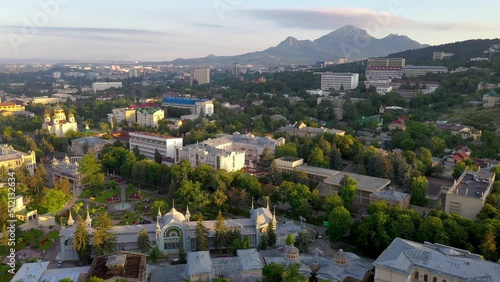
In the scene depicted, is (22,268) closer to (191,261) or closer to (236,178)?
(191,261)

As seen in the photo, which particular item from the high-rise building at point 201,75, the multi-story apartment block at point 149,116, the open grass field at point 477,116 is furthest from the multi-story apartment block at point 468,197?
the high-rise building at point 201,75

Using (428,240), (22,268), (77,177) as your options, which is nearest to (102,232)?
(22,268)

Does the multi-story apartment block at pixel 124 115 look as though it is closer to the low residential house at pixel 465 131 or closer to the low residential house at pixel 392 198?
the low residential house at pixel 465 131

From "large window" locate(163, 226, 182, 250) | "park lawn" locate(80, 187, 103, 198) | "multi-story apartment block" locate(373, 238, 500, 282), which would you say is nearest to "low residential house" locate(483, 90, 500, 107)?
"multi-story apartment block" locate(373, 238, 500, 282)

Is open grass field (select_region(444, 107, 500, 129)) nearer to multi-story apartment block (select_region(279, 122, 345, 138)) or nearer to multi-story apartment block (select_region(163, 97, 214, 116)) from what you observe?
multi-story apartment block (select_region(279, 122, 345, 138))

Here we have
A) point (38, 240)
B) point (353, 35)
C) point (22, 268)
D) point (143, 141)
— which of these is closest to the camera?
point (22, 268)

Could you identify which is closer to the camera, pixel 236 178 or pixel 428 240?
pixel 428 240

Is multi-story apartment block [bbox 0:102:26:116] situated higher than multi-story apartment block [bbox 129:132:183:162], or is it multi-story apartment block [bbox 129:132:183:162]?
multi-story apartment block [bbox 0:102:26:116]
